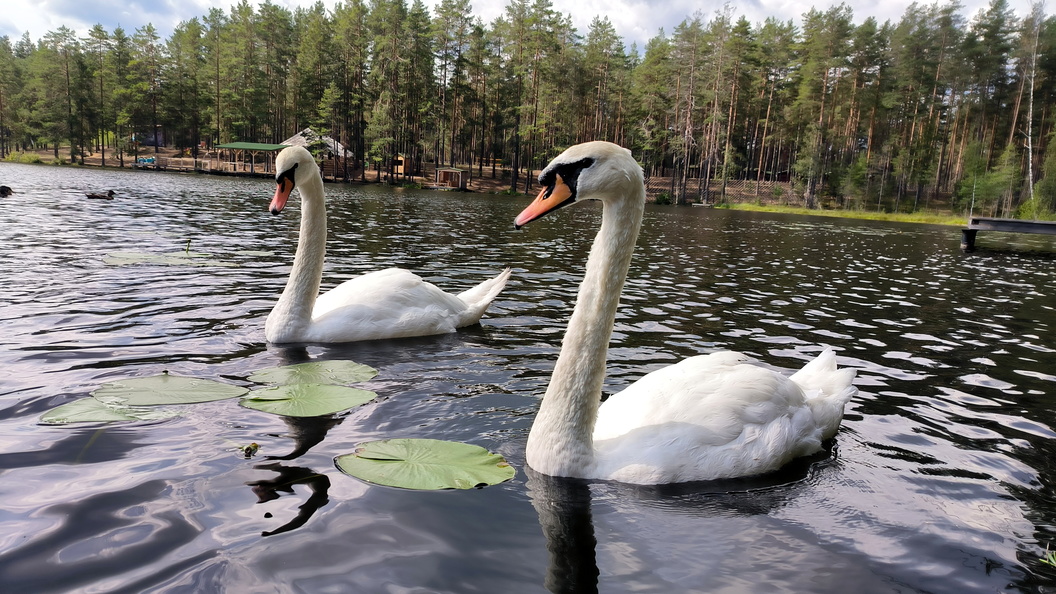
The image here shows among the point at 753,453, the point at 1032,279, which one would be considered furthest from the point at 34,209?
the point at 1032,279

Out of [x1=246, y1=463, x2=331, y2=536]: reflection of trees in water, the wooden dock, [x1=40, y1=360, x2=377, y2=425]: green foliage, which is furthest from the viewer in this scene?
the wooden dock

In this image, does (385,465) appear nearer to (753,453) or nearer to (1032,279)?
(753,453)

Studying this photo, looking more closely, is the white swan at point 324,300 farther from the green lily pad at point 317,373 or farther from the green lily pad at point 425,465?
the green lily pad at point 425,465

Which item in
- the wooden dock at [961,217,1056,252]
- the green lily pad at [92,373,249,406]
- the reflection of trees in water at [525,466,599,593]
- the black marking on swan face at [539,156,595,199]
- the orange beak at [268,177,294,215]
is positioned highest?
the wooden dock at [961,217,1056,252]

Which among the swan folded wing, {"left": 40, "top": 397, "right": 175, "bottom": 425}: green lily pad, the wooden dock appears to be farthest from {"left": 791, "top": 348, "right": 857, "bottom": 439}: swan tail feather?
the wooden dock

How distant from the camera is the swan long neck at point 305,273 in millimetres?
5602

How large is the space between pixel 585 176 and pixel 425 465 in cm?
168

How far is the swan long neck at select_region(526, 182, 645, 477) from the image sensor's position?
3.12 metres

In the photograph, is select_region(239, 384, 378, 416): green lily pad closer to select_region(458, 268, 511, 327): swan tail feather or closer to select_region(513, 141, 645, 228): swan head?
select_region(513, 141, 645, 228): swan head

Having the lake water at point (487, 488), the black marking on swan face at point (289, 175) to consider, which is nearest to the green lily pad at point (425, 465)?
the lake water at point (487, 488)

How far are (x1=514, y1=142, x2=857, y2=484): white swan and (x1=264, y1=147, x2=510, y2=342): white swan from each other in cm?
308

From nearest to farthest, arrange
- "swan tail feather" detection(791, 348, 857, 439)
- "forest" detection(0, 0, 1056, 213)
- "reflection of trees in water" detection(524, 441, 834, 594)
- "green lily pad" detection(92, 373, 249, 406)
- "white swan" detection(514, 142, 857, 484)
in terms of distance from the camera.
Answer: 1. "reflection of trees in water" detection(524, 441, 834, 594)
2. "white swan" detection(514, 142, 857, 484)
3. "green lily pad" detection(92, 373, 249, 406)
4. "swan tail feather" detection(791, 348, 857, 439)
5. "forest" detection(0, 0, 1056, 213)

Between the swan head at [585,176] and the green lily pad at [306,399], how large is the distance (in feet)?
6.33

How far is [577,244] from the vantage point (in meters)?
17.7
